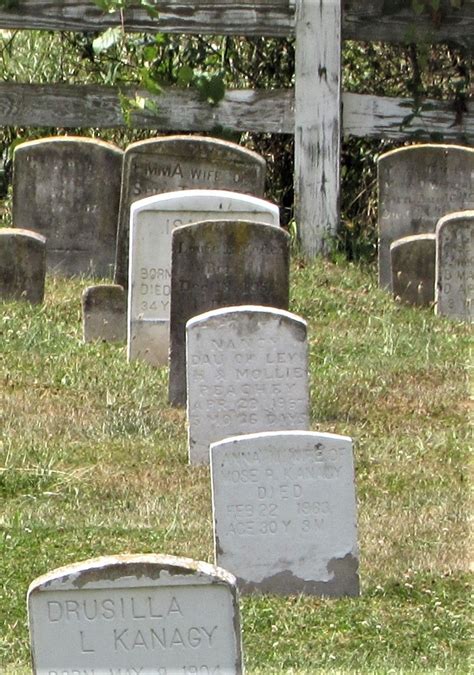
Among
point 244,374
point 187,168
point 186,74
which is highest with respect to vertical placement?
point 186,74

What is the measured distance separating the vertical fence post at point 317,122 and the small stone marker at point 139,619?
8.39m

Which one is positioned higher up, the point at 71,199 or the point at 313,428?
the point at 71,199

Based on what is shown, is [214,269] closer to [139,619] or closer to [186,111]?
[139,619]

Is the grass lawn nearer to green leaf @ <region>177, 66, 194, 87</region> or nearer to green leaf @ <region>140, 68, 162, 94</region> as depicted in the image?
green leaf @ <region>140, 68, 162, 94</region>

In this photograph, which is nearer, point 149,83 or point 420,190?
point 420,190

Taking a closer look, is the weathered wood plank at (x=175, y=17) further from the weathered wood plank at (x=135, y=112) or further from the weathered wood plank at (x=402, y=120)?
the weathered wood plank at (x=402, y=120)

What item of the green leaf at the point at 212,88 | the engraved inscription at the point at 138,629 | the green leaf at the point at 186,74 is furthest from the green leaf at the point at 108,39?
the engraved inscription at the point at 138,629

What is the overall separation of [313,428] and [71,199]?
4.60 meters

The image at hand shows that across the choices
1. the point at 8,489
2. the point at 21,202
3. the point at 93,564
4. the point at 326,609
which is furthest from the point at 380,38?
the point at 93,564

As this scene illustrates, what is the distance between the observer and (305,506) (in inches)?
241

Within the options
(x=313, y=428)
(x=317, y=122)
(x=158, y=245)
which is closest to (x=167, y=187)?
(x=158, y=245)

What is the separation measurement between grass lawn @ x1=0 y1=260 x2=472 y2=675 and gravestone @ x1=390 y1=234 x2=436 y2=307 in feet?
0.52

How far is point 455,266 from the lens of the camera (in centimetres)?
1069

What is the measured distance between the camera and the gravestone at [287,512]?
605 cm
